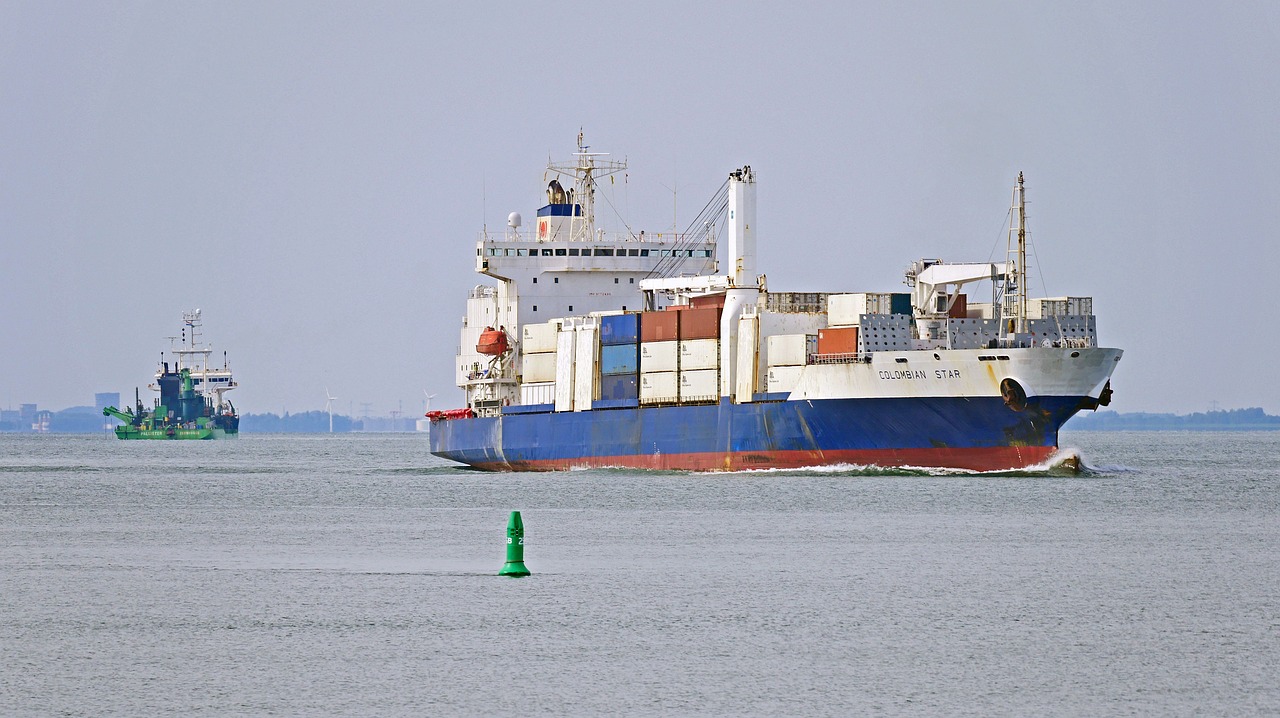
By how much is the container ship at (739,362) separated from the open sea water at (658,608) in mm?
4386

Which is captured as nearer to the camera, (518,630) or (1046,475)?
(518,630)

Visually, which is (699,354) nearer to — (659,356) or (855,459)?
(659,356)

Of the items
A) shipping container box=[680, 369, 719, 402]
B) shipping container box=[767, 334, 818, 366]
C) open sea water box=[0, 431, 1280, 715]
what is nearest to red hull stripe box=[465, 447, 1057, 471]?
shipping container box=[680, 369, 719, 402]

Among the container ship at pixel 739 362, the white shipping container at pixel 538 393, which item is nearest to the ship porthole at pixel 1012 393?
the container ship at pixel 739 362

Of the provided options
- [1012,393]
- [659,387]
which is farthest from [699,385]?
[1012,393]

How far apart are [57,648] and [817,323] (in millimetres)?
34749

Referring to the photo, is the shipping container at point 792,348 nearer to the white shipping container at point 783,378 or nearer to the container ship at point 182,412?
the white shipping container at point 783,378

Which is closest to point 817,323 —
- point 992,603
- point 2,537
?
point 2,537

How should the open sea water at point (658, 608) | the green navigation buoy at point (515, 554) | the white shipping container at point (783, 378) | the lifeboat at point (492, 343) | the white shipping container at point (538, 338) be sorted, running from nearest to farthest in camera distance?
the open sea water at point (658, 608) < the green navigation buoy at point (515, 554) < the white shipping container at point (783, 378) < the white shipping container at point (538, 338) < the lifeboat at point (492, 343)

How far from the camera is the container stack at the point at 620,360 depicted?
53.3m

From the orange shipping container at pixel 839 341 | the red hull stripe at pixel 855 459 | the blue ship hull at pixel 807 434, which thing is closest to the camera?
the blue ship hull at pixel 807 434

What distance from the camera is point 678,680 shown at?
55.6 feet

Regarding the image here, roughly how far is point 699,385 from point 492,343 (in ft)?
33.3

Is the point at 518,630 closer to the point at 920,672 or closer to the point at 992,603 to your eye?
the point at 920,672
